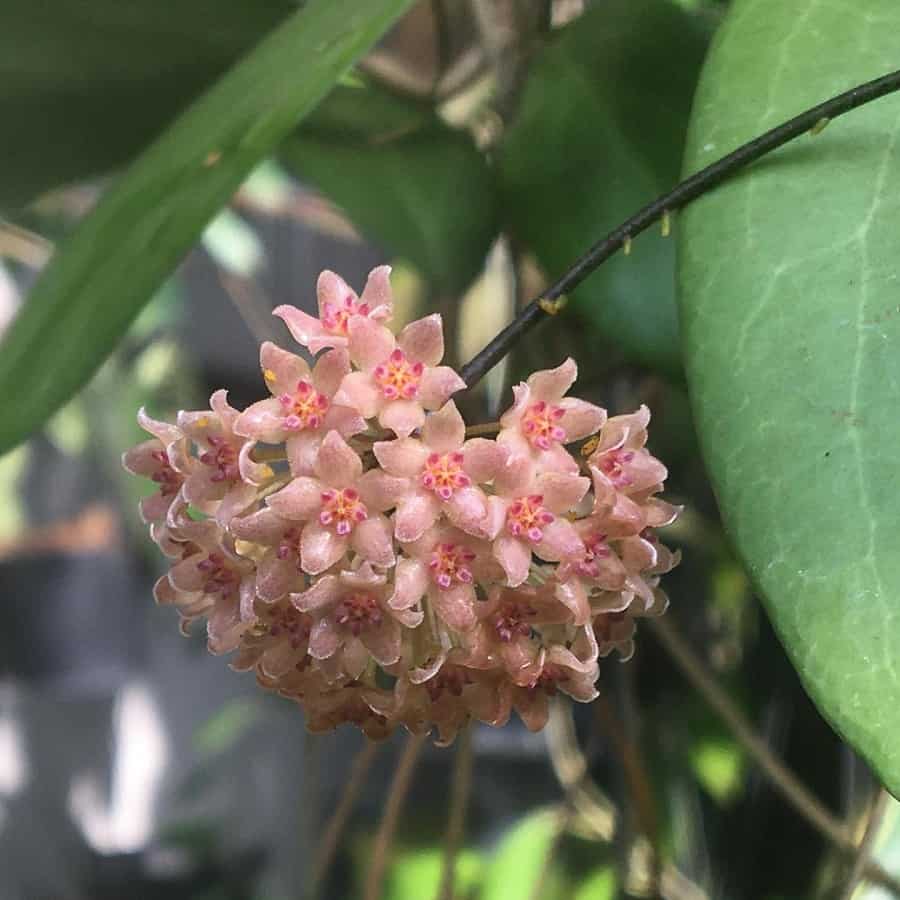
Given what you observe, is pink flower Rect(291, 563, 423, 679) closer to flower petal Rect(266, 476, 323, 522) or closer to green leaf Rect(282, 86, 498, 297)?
flower petal Rect(266, 476, 323, 522)

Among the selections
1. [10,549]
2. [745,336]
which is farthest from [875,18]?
[10,549]

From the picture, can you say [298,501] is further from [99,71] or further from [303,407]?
[99,71]

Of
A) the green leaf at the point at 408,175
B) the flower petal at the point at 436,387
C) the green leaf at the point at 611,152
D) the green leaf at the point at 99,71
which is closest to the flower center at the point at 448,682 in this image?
the flower petal at the point at 436,387

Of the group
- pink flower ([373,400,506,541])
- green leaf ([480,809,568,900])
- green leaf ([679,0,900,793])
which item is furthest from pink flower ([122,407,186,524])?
green leaf ([480,809,568,900])

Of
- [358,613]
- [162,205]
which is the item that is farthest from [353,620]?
[162,205]

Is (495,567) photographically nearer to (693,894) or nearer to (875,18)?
(875,18)

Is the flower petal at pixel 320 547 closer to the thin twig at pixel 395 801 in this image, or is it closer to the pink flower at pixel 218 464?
the pink flower at pixel 218 464
